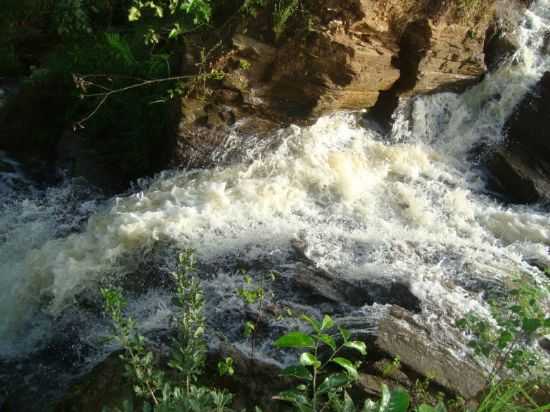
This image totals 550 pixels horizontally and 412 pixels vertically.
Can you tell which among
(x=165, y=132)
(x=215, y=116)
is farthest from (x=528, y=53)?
(x=165, y=132)

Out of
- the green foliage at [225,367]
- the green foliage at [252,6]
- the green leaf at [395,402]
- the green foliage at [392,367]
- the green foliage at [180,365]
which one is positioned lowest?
the green foliage at [392,367]

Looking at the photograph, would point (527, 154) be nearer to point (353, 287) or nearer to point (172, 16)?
point (353, 287)

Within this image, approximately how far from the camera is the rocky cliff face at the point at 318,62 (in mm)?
5191

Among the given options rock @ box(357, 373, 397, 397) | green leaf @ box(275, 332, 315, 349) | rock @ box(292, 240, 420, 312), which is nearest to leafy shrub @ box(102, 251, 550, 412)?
green leaf @ box(275, 332, 315, 349)

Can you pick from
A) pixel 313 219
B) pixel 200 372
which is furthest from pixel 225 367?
pixel 313 219

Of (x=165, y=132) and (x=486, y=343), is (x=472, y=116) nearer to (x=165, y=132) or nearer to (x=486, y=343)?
(x=165, y=132)

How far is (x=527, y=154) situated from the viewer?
608 cm

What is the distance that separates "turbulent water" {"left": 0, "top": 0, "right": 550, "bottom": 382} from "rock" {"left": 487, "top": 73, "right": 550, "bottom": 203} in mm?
133

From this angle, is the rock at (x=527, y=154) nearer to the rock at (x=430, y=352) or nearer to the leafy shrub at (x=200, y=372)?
→ the rock at (x=430, y=352)

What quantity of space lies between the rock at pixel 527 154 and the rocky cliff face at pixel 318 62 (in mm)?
1256

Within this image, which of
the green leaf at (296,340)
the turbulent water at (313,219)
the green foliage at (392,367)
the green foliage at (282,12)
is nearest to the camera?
the green leaf at (296,340)

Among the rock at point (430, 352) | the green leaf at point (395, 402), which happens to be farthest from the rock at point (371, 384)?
the green leaf at point (395, 402)

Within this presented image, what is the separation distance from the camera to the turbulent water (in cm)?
420

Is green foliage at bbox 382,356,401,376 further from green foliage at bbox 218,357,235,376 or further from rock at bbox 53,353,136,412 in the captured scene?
rock at bbox 53,353,136,412
